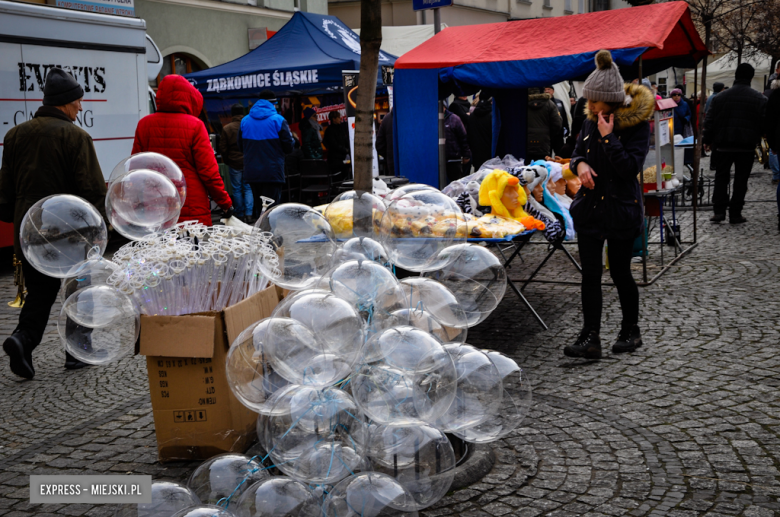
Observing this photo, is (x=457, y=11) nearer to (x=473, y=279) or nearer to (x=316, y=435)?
(x=473, y=279)

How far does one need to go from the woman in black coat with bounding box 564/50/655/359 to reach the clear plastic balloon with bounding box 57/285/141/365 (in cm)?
300

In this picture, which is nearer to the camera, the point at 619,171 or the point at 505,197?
the point at 619,171

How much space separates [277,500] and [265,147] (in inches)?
347

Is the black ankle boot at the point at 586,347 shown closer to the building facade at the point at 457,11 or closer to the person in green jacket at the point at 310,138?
the person in green jacket at the point at 310,138

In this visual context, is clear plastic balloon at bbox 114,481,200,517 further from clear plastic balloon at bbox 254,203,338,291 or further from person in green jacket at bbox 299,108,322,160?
person in green jacket at bbox 299,108,322,160

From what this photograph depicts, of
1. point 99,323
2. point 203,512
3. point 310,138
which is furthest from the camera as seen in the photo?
point 310,138

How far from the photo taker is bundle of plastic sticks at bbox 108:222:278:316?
346cm

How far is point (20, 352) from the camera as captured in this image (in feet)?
17.0

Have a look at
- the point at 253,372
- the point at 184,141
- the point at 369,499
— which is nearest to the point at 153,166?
the point at 184,141

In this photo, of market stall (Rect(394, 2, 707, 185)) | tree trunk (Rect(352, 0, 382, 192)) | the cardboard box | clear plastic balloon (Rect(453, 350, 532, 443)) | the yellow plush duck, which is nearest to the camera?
clear plastic balloon (Rect(453, 350, 532, 443))

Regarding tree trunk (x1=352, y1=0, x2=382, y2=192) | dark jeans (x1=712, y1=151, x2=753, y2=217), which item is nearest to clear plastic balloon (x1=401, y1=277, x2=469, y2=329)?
tree trunk (x1=352, y1=0, x2=382, y2=192)

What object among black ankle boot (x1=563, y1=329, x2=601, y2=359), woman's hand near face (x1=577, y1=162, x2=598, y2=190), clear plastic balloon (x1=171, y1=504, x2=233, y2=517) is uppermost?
woman's hand near face (x1=577, y1=162, x2=598, y2=190)

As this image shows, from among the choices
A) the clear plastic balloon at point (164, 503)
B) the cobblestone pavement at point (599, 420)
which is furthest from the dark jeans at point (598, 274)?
the clear plastic balloon at point (164, 503)

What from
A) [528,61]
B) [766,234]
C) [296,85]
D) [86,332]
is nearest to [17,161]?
[86,332]
